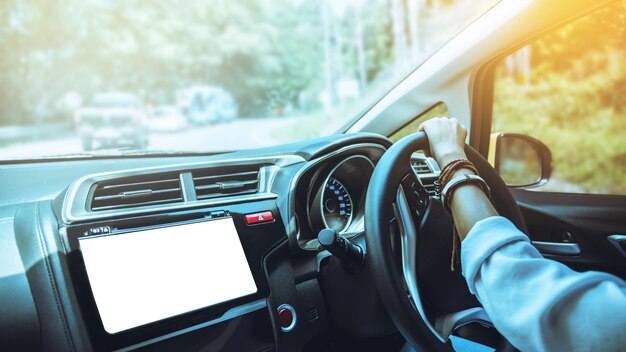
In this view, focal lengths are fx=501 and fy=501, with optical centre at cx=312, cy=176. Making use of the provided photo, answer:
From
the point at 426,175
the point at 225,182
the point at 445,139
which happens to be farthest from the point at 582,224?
the point at 225,182

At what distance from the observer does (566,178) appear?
24.2 feet

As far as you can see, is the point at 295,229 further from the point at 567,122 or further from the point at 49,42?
the point at 49,42

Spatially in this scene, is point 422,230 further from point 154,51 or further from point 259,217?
point 154,51

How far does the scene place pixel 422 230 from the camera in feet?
5.18

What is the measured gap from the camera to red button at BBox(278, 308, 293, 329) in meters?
1.82

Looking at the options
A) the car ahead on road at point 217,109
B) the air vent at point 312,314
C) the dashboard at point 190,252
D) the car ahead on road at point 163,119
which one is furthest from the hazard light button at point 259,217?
the car ahead on road at point 163,119

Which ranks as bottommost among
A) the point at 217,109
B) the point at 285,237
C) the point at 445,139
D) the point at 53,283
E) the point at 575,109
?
the point at 575,109

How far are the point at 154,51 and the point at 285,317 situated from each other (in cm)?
2369

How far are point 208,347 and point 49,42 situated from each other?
23.1 meters

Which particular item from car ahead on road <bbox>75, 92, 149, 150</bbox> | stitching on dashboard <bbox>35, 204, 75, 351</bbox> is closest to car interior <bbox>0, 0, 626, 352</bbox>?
stitching on dashboard <bbox>35, 204, 75, 351</bbox>

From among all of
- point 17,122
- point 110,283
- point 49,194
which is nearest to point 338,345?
point 110,283

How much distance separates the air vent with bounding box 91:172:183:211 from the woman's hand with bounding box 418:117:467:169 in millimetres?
920

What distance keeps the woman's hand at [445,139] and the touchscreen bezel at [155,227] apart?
2.32 feet

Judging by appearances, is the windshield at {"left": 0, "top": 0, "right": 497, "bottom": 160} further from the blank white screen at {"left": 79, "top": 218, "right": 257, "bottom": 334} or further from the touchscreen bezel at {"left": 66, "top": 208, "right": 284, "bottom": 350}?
the blank white screen at {"left": 79, "top": 218, "right": 257, "bottom": 334}
